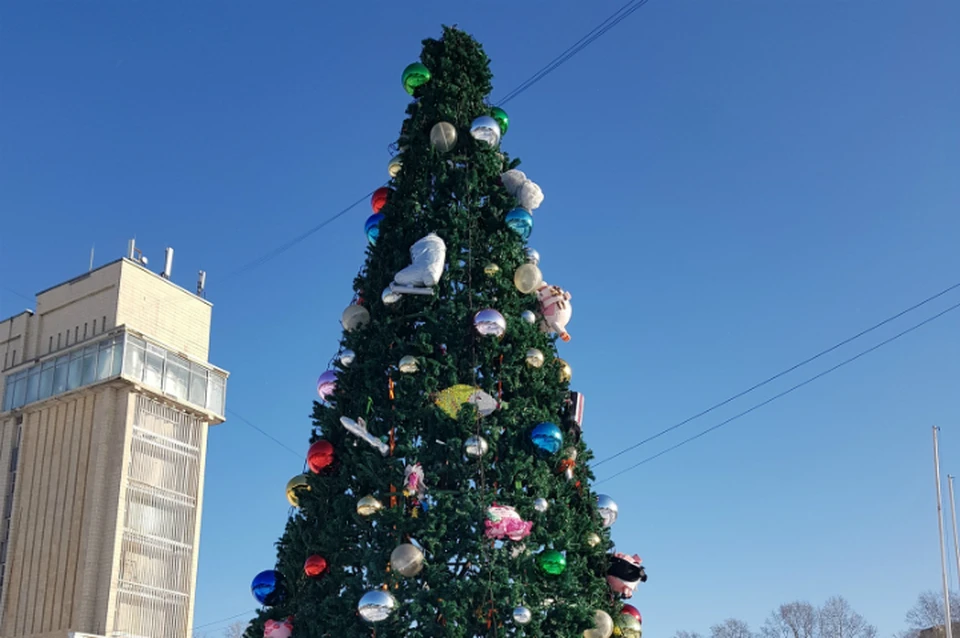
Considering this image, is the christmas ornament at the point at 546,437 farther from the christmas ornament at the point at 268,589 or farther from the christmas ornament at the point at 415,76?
the christmas ornament at the point at 415,76

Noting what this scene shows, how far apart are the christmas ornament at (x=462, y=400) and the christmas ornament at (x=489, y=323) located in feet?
1.56

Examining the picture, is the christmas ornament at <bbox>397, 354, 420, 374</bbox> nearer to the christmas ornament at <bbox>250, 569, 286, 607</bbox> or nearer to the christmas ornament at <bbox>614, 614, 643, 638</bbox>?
the christmas ornament at <bbox>250, 569, 286, 607</bbox>

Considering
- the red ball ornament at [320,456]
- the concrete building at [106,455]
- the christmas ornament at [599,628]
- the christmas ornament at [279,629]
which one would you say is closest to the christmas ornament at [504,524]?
the christmas ornament at [599,628]

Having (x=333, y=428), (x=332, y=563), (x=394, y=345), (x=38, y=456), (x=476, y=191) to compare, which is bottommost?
(x=332, y=563)

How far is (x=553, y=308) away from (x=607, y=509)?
1872mm

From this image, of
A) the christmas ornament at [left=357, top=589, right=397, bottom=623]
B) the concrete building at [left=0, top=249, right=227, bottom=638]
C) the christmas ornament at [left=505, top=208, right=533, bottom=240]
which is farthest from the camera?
the concrete building at [left=0, top=249, right=227, bottom=638]

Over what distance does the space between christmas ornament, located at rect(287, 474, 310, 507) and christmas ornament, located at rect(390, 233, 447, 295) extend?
1879mm

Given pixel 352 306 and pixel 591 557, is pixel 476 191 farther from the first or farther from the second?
pixel 591 557

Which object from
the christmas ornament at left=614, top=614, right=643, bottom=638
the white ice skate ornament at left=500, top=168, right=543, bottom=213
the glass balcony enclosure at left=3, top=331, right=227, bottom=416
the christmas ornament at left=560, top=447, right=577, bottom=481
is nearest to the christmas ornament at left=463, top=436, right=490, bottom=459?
the christmas ornament at left=560, top=447, right=577, bottom=481

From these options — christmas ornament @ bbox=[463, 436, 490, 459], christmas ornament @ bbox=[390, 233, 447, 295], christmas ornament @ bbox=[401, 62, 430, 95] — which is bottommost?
christmas ornament @ bbox=[463, 436, 490, 459]

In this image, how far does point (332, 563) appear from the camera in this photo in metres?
8.41

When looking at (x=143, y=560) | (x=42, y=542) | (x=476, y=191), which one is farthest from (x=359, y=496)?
(x=42, y=542)

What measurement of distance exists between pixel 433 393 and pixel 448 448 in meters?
0.48

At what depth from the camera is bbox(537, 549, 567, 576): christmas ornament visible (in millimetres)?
8094
